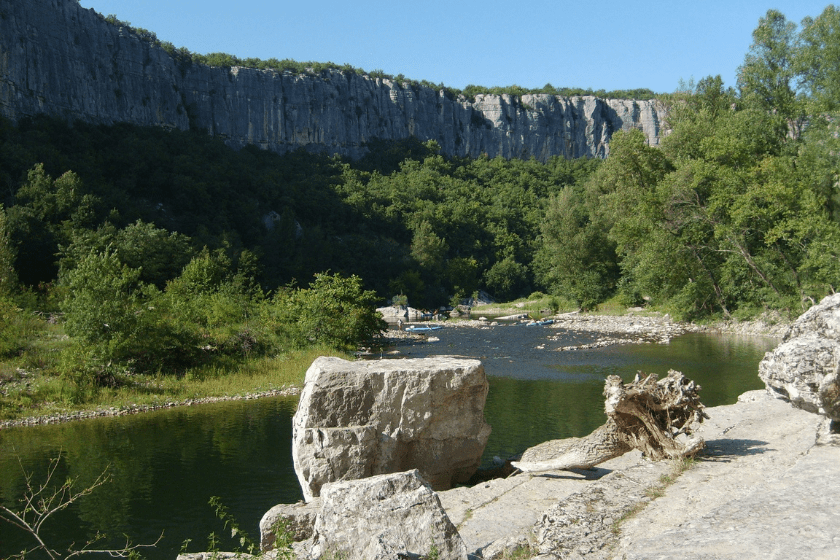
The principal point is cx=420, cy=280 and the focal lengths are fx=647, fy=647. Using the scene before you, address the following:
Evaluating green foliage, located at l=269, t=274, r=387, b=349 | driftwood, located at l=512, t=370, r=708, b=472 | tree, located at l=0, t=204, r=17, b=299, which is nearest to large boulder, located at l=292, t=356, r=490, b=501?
driftwood, located at l=512, t=370, r=708, b=472

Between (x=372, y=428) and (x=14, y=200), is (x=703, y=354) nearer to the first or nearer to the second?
(x=372, y=428)

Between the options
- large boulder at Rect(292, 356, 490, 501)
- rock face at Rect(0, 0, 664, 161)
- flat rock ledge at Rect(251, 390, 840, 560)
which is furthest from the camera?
rock face at Rect(0, 0, 664, 161)

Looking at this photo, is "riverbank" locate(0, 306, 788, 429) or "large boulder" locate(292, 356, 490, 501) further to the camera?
"riverbank" locate(0, 306, 788, 429)

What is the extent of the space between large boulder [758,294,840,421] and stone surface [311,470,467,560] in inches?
186

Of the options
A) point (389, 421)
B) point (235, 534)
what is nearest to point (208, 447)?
point (389, 421)

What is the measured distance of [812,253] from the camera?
3384cm

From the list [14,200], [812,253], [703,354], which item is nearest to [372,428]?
[703,354]

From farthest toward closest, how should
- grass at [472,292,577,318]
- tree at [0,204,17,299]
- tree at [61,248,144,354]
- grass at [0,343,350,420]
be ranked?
grass at [472,292,577,318] → tree at [0,204,17,299] → tree at [61,248,144,354] → grass at [0,343,350,420]

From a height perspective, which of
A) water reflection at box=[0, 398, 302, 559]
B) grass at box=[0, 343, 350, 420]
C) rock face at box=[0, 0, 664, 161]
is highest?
rock face at box=[0, 0, 664, 161]

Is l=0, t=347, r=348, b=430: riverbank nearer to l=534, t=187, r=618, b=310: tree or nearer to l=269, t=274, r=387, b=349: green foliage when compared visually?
l=269, t=274, r=387, b=349: green foliage

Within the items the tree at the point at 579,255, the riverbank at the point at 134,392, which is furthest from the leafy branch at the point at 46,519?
the tree at the point at 579,255

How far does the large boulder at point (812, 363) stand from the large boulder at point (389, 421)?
188 inches

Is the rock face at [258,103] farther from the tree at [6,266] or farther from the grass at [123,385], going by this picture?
the grass at [123,385]

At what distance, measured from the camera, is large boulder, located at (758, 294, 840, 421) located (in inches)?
301
